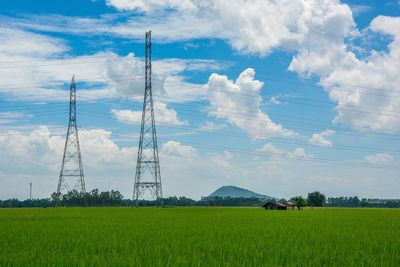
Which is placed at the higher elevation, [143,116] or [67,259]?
[143,116]

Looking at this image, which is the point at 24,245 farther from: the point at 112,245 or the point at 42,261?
the point at 42,261

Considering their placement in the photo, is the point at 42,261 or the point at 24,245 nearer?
the point at 42,261

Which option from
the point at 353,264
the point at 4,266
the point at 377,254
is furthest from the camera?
the point at 377,254

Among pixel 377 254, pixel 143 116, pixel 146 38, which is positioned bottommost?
pixel 377 254

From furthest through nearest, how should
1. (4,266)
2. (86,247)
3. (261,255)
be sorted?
(86,247), (261,255), (4,266)

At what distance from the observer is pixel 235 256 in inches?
634

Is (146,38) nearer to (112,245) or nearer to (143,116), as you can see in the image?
(143,116)

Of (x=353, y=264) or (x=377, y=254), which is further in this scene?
(x=377, y=254)

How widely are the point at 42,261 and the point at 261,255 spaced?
6.78 m

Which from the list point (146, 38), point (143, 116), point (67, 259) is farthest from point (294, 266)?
point (146, 38)

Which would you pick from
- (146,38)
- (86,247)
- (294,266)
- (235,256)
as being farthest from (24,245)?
(146,38)

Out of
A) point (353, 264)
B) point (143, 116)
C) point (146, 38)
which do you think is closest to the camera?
point (353, 264)

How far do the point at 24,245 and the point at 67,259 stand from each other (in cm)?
562

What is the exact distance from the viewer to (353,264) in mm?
14344
